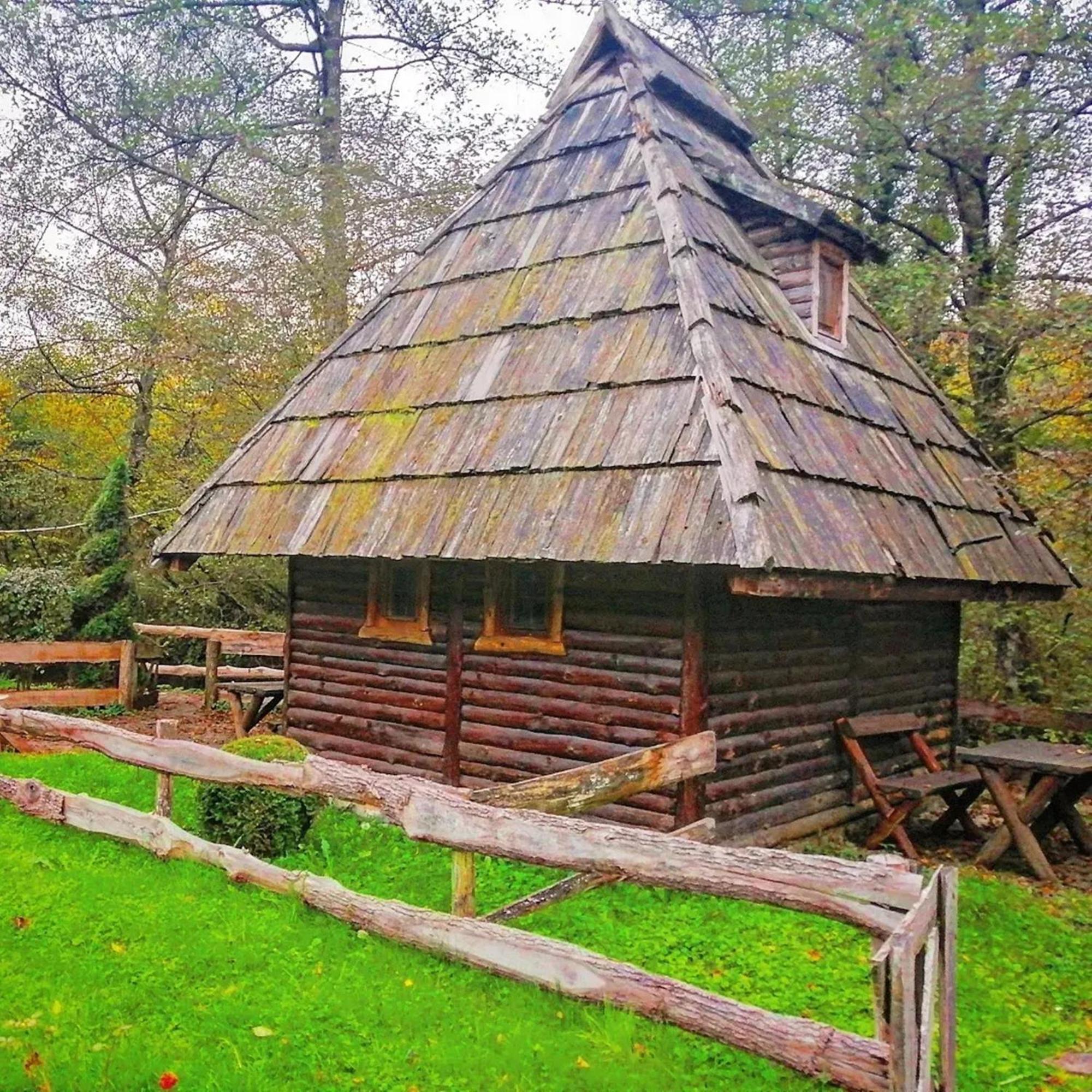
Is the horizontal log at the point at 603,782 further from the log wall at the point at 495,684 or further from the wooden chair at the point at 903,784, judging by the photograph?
the wooden chair at the point at 903,784

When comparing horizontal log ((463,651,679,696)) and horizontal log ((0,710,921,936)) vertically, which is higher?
horizontal log ((463,651,679,696))

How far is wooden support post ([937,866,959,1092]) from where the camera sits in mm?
3811

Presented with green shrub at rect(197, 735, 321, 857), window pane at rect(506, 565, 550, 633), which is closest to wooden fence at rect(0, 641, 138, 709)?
green shrub at rect(197, 735, 321, 857)

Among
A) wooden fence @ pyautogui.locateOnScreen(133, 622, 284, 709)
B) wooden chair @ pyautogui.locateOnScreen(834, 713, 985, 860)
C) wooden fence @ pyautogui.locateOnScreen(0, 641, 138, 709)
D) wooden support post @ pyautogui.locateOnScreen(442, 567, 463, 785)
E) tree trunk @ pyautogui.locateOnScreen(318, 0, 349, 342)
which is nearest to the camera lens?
wooden chair @ pyautogui.locateOnScreen(834, 713, 985, 860)

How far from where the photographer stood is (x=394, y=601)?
910 centimetres

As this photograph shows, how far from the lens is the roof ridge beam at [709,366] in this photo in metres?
6.04

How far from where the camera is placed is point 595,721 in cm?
754

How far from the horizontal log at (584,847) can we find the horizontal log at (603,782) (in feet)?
1.11

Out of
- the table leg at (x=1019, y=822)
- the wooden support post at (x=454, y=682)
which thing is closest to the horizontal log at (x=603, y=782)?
the wooden support post at (x=454, y=682)

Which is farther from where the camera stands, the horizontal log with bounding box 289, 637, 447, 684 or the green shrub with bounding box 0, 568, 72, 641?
the green shrub with bounding box 0, 568, 72, 641

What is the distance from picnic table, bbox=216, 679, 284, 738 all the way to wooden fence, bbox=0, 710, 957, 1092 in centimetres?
444

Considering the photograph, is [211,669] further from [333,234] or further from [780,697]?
[780,697]

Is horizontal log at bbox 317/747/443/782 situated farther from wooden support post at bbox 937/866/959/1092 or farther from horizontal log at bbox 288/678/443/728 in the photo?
wooden support post at bbox 937/866/959/1092

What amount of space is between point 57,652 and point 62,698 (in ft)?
2.01
